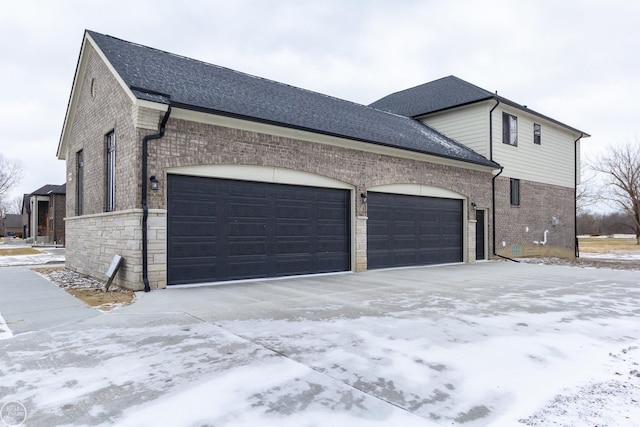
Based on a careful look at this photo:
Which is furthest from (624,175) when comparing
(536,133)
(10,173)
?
(10,173)

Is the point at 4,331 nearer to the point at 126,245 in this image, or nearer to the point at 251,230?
the point at 126,245

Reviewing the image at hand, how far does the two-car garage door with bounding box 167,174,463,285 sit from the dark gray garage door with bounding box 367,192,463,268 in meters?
0.03

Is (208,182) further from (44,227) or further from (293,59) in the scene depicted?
(44,227)

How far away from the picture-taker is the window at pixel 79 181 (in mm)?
12147

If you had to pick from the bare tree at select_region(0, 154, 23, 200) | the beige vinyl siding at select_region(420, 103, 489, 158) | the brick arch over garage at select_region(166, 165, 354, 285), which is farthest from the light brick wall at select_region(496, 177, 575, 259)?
the bare tree at select_region(0, 154, 23, 200)

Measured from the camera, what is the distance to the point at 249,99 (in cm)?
1100

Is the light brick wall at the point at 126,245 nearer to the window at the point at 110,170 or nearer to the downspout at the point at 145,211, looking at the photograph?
the downspout at the point at 145,211

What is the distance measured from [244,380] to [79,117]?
12260mm

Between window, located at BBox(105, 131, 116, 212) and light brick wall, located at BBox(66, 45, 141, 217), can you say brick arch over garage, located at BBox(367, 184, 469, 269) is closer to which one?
light brick wall, located at BBox(66, 45, 141, 217)

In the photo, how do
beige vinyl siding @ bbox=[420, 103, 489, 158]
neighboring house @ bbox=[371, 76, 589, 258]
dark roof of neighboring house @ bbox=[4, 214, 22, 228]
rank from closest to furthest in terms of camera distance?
beige vinyl siding @ bbox=[420, 103, 489, 158], neighboring house @ bbox=[371, 76, 589, 258], dark roof of neighboring house @ bbox=[4, 214, 22, 228]

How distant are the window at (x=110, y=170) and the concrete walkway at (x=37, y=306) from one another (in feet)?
7.57

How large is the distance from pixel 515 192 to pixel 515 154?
178 centimetres

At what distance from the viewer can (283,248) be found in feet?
34.1

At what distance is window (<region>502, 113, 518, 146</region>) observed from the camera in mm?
17391
